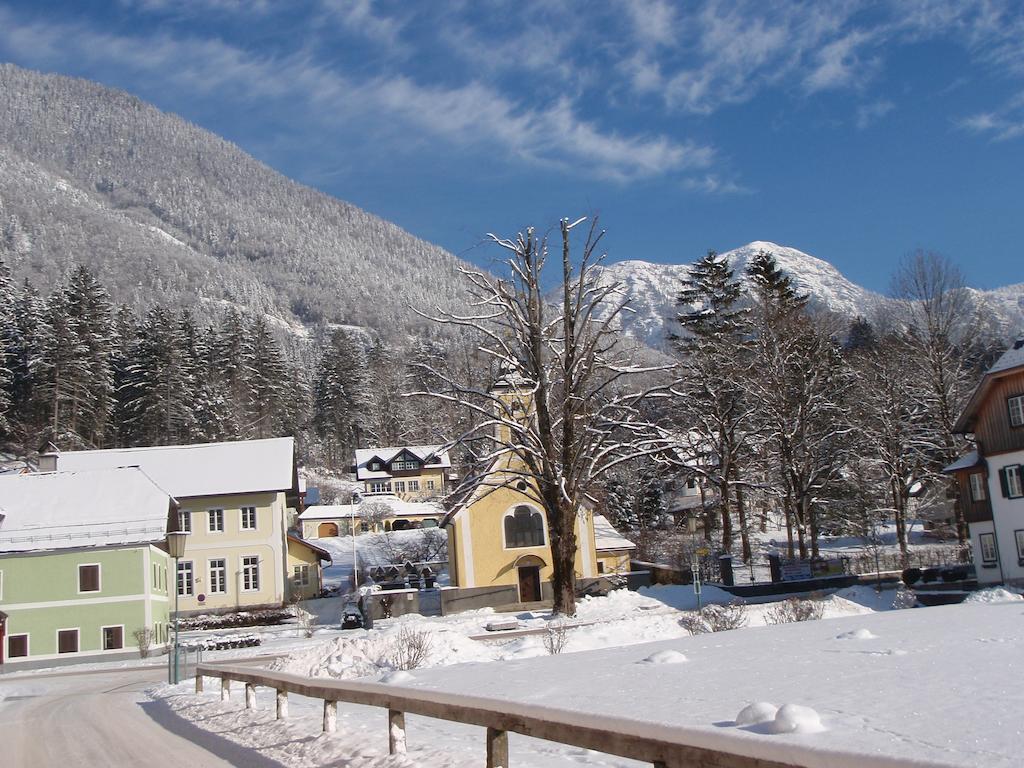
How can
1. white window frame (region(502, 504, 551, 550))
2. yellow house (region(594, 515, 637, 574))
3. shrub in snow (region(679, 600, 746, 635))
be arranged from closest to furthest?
1. shrub in snow (region(679, 600, 746, 635))
2. white window frame (region(502, 504, 551, 550))
3. yellow house (region(594, 515, 637, 574))

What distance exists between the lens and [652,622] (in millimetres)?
24406

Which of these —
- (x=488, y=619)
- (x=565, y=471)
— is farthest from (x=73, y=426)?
(x=565, y=471)

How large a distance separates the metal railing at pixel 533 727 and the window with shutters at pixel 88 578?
3331 centimetres

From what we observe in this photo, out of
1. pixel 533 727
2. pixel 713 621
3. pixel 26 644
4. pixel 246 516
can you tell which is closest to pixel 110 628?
pixel 26 644

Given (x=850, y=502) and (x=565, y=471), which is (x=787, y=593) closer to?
Result: (x=565, y=471)

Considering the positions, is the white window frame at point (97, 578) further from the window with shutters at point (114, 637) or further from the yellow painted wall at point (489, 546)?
the yellow painted wall at point (489, 546)

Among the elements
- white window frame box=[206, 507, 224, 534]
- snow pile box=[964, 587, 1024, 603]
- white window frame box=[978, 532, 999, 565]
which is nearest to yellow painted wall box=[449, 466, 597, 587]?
white window frame box=[978, 532, 999, 565]

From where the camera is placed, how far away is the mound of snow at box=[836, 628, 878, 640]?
14.5 metres

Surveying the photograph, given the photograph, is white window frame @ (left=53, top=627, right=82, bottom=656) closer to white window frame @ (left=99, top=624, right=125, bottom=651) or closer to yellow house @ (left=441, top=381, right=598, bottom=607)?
white window frame @ (left=99, top=624, right=125, bottom=651)

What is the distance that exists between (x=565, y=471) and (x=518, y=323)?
475 cm

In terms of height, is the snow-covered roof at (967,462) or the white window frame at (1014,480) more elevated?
the snow-covered roof at (967,462)

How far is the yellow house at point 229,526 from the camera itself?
5228 cm

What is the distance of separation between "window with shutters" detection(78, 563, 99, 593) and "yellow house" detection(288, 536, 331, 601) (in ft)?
62.7

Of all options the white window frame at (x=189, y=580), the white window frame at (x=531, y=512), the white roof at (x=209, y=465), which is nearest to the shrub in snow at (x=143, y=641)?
the white window frame at (x=189, y=580)
